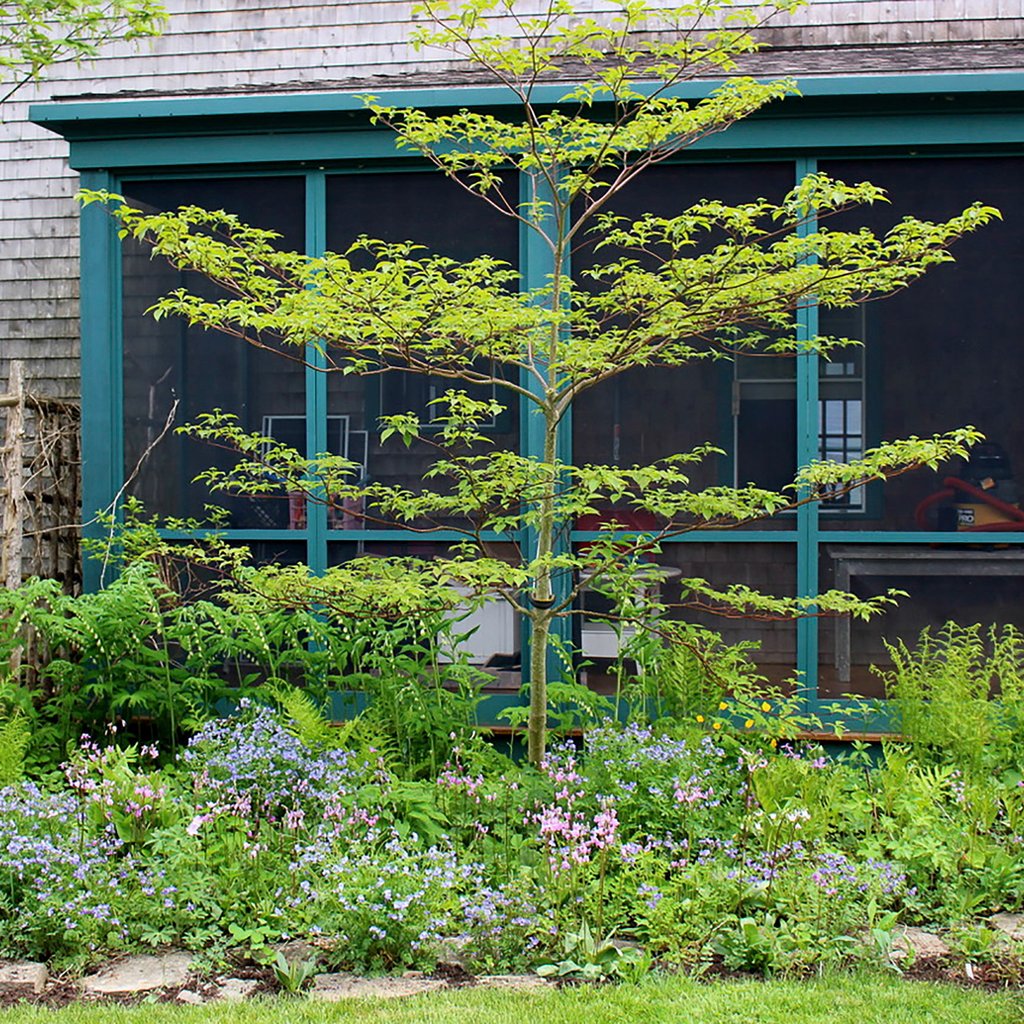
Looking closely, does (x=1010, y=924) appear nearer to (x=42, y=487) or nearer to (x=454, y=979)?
(x=454, y=979)

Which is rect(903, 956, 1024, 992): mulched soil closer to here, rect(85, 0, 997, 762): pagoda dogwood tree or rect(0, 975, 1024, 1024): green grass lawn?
rect(0, 975, 1024, 1024): green grass lawn

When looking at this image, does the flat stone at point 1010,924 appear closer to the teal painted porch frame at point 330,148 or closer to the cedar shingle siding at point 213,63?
the teal painted porch frame at point 330,148

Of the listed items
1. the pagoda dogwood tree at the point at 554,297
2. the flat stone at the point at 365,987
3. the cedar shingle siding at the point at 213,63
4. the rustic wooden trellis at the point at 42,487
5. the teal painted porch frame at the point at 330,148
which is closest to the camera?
the flat stone at the point at 365,987

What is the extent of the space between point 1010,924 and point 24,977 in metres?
3.01

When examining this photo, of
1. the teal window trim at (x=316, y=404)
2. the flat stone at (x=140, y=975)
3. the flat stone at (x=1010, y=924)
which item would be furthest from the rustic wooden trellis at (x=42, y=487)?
the flat stone at (x=1010, y=924)

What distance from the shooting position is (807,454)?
5.45m

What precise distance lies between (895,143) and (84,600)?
440cm

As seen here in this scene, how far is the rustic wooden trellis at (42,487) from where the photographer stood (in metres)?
5.54

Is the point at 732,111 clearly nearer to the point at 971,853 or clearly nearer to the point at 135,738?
the point at 971,853

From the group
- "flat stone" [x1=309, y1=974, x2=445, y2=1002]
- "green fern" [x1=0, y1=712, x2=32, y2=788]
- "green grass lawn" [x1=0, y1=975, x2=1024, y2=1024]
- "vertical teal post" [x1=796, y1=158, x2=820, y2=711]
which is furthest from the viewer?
"vertical teal post" [x1=796, y1=158, x2=820, y2=711]

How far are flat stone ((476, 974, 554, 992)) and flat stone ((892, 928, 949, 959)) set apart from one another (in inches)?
41.5

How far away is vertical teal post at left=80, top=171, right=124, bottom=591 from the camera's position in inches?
229

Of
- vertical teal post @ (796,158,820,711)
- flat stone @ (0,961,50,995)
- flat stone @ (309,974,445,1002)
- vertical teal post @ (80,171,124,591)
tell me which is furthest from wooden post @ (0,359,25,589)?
vertical teal post @ (796,158,820,711)

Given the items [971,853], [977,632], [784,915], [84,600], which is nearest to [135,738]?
[84,600]
